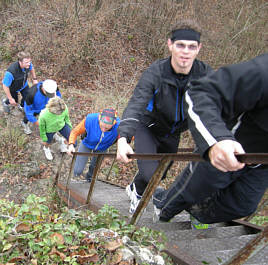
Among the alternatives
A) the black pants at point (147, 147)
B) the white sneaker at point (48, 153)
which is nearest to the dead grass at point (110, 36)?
the white sneaker at point (48, 153)

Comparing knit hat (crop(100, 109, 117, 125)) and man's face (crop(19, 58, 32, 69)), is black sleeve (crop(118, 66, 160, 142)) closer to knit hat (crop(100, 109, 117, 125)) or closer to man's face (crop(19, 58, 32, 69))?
knit hat (crop(100, 109, 117, 125))

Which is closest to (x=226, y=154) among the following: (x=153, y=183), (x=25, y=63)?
(x=153, y=183)

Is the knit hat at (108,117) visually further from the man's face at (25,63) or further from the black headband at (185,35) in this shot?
the man's face at (25,63)

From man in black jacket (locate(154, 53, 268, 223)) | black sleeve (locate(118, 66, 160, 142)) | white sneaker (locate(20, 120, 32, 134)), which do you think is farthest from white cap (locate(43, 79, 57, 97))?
man in black jacket (locate(154, 53, 268, 223))

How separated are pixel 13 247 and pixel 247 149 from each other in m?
1.79

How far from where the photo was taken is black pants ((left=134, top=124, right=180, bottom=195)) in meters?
2.73

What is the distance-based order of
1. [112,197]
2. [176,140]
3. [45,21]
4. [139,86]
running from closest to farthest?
[139,86]
[176,140]
[112,197]
[45,21]

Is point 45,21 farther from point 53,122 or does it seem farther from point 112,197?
point 112,197

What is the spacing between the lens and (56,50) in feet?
35.9

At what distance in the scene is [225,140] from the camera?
1.33 meters

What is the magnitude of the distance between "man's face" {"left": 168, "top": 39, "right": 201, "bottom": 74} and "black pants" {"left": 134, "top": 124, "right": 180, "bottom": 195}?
827mm

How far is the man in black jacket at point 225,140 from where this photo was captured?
139 centimetres

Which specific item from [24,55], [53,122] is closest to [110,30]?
[24,55]

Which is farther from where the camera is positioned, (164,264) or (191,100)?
(164,264)
